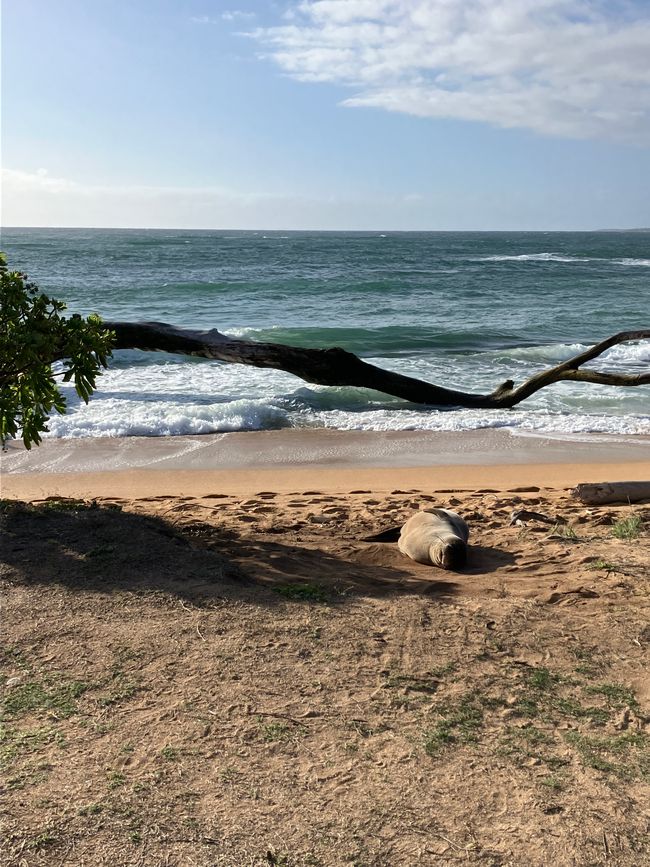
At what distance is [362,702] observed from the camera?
11.9ft

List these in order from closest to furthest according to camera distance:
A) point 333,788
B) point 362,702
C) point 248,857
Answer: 1. point 248,857
2. point 333,788
3. point 362,702

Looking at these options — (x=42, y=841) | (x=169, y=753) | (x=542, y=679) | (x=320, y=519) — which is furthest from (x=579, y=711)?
(x=320, y=519)

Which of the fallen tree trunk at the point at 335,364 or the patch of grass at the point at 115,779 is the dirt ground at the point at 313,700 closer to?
the patch of grass at the point at 115,779

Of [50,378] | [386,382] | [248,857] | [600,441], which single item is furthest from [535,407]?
[248,857]

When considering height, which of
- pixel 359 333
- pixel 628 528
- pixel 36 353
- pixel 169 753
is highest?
pixel 36 353

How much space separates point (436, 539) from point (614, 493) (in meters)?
2.72

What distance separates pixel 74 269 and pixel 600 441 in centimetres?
3935

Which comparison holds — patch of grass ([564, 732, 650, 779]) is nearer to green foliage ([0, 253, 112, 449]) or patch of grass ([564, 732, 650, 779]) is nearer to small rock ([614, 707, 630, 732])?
small rock ([614, 707, 630, 732])

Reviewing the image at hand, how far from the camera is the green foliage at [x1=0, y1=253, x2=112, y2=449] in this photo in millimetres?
5203

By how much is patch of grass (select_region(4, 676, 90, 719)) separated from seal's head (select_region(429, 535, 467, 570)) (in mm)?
2595

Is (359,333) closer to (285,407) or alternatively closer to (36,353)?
(285,407)

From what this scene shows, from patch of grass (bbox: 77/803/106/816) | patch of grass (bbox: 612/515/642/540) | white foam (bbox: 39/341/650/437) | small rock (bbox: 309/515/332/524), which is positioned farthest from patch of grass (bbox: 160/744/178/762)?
white foam (bbox: 39/341/650/437)

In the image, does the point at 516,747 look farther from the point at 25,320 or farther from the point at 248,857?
the point at 25,320

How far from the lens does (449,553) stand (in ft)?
17.7
